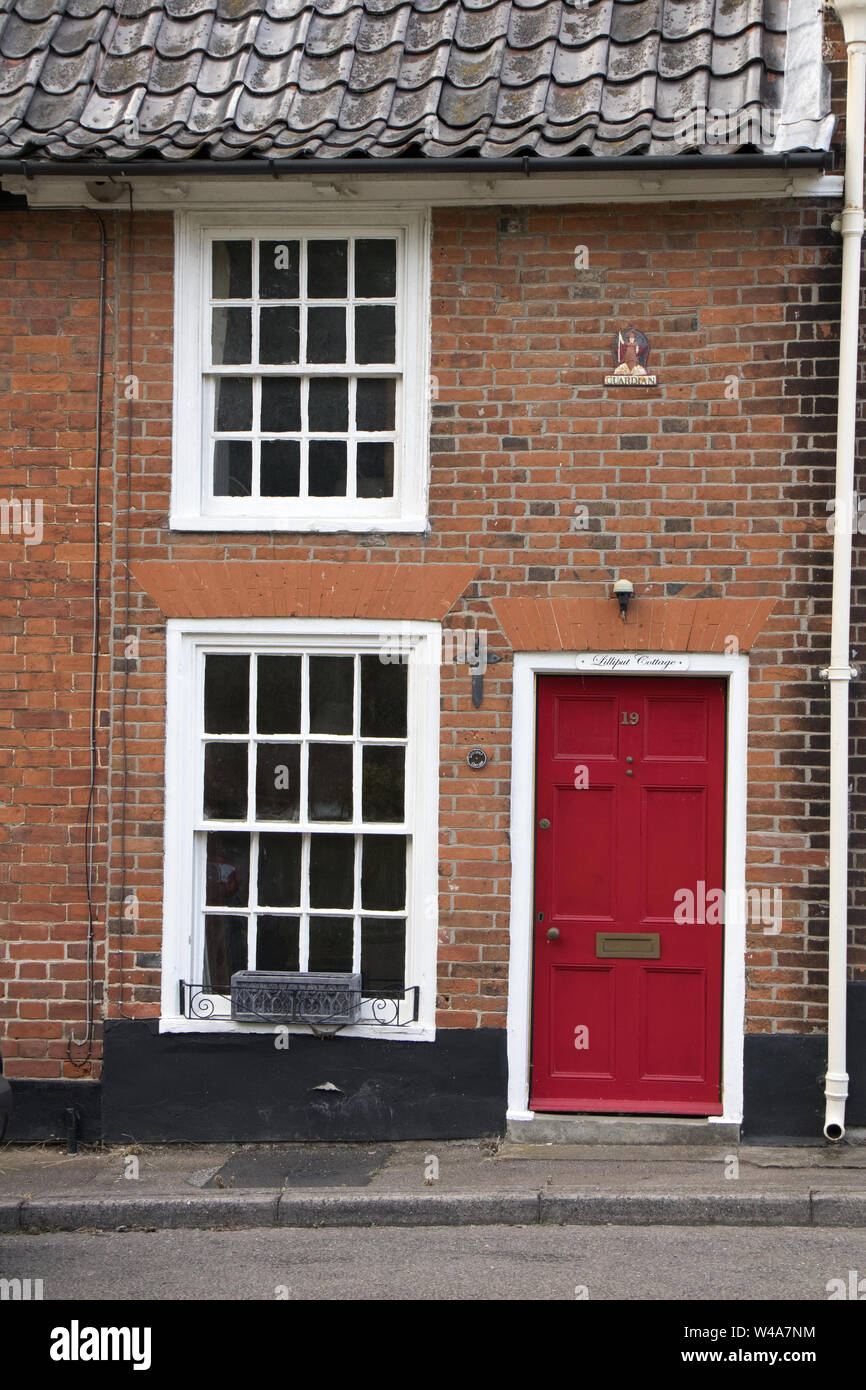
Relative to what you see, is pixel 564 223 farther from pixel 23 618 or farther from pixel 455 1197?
pixel 455 1197

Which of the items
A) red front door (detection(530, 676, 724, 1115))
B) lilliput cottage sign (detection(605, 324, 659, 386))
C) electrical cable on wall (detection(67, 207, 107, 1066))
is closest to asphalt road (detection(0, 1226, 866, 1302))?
red front door (detection(530, 676, 724, 1115))

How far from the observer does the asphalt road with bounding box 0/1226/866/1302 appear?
5.79 m

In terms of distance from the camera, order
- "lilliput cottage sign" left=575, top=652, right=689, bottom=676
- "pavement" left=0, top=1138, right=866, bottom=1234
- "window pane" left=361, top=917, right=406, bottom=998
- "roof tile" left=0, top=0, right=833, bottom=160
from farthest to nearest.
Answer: "window pane" left=361, top=917, right=406, bottom=998 < "lilliput cottage sign" left=575, top=652, right=689, bottom=676 < "roof tile" left=0, top=0, right=833, bottom=160 < "pavement" left=0, top=1138, right=866, bottom=1234

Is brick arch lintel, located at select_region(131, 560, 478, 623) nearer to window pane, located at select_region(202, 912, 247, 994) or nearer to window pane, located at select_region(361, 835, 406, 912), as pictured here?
window pane, located at select_region(361, 835, 406, 912)

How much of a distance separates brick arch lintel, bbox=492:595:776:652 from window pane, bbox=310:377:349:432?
1372 millimetres

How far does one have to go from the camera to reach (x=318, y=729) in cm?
787

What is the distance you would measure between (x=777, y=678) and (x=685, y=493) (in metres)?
1.12

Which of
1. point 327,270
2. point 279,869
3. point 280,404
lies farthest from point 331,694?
point 327,270

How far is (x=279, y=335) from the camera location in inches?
311

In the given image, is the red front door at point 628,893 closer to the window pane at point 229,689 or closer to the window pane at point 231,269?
the window pane at point 229,689

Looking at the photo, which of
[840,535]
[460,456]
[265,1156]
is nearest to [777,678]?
[840,535]

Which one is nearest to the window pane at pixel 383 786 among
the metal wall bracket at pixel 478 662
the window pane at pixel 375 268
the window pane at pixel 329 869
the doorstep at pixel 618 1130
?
the window pane at pixel 329 869

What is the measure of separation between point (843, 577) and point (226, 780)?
3.57 meters

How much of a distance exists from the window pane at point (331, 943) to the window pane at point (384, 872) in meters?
0.17
